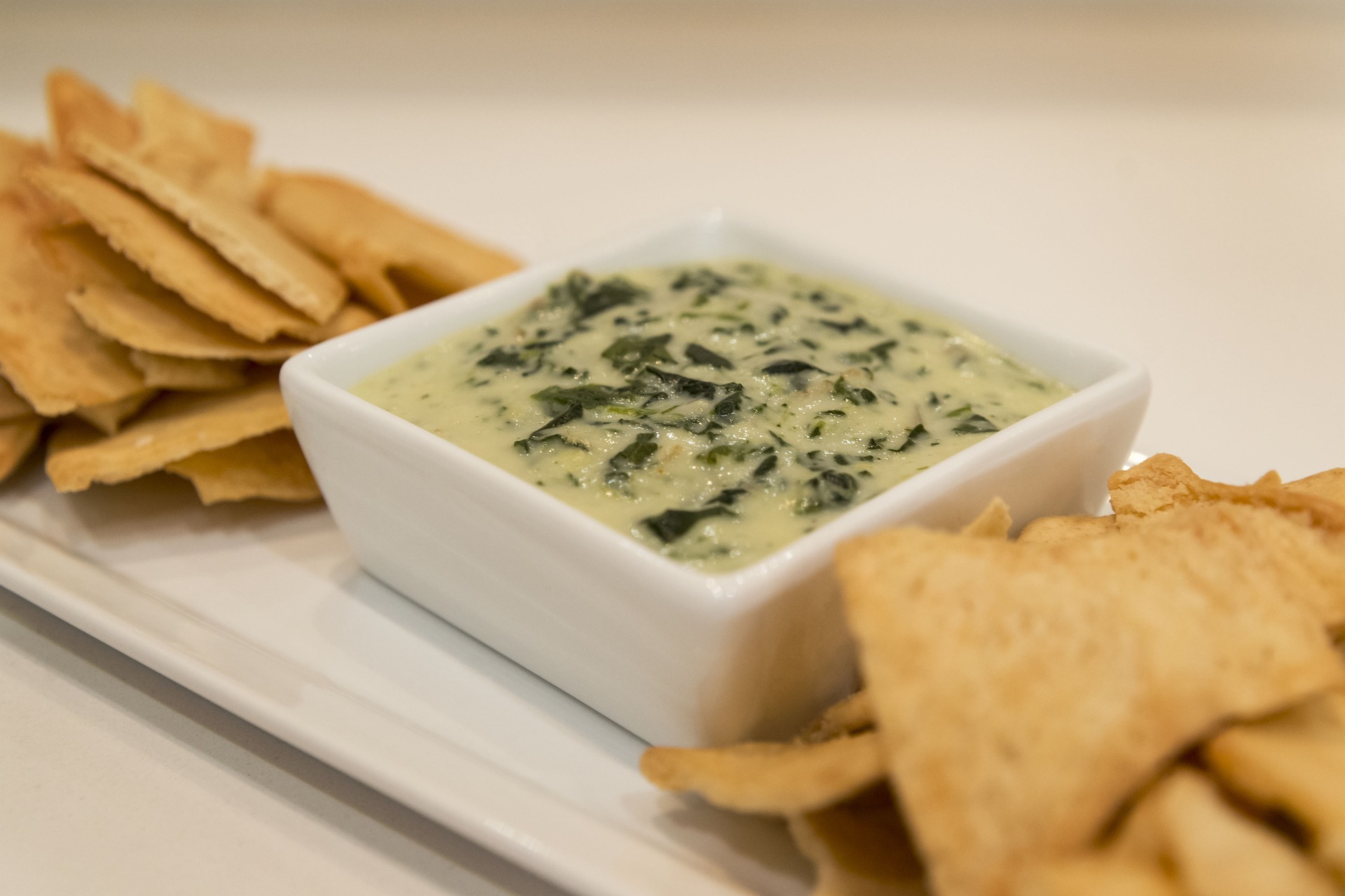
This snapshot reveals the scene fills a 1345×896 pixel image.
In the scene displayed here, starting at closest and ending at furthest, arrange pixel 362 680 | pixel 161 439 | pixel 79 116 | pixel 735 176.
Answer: pixel 362 680 < pixel 161 439 < pixel 79 116 < pixel 735 176

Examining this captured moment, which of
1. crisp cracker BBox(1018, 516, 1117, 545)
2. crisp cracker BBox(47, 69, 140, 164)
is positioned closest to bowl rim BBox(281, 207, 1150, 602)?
crisp cracker BBox(1018, 516, 1117, 545)

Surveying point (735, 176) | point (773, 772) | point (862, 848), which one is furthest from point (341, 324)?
point (735, 176)

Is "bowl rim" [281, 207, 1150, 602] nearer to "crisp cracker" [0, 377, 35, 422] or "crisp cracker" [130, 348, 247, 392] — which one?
"crisp cracker" [130, 348, 247, 392]

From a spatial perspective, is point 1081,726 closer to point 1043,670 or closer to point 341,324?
point 1043,670

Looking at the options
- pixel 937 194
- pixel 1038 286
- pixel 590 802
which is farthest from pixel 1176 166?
pixel 590 802

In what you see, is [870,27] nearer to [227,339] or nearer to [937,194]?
[937,194]
